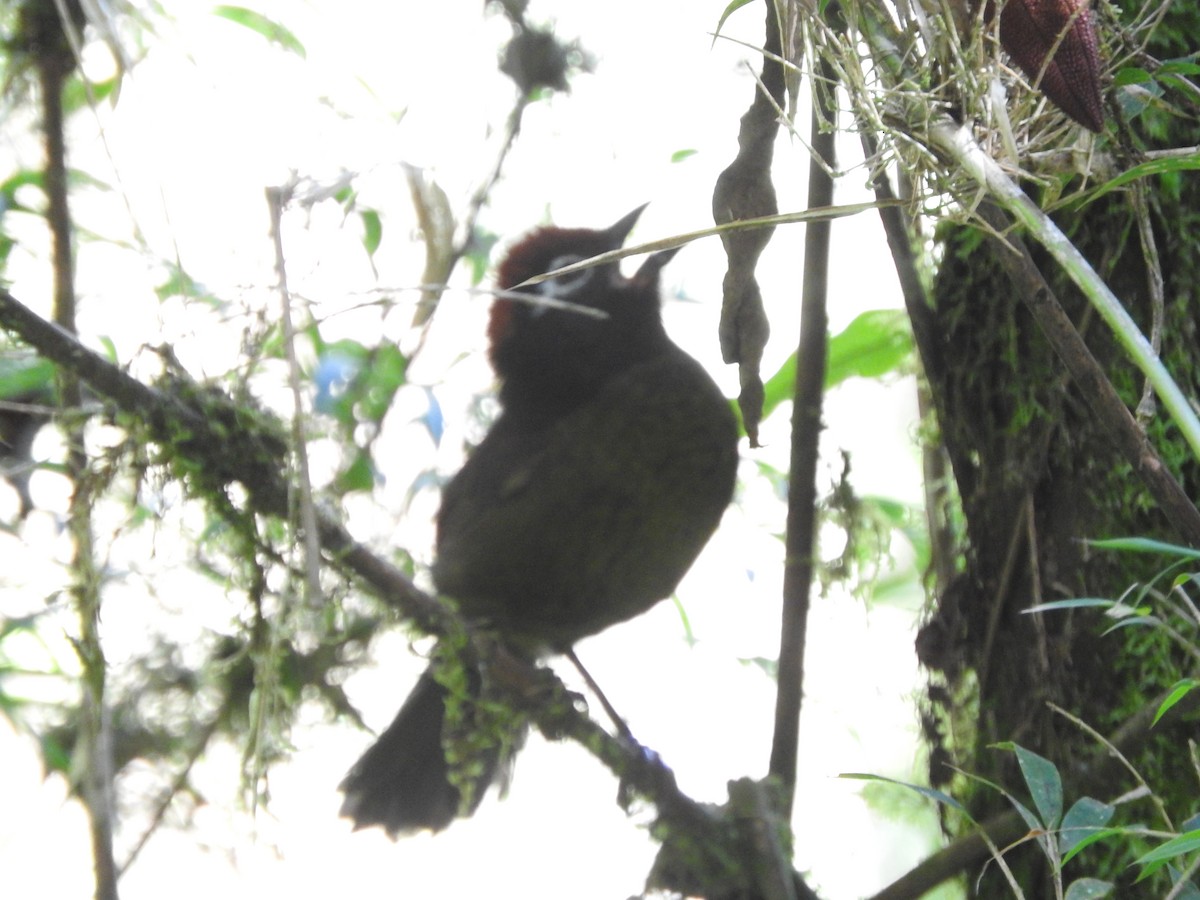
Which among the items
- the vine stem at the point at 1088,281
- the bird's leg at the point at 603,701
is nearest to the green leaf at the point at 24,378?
the bird's leg at the point at 603,701

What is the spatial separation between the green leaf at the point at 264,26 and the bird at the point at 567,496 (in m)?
0.62

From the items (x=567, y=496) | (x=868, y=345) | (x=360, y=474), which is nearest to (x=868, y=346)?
(x=868, y=345)

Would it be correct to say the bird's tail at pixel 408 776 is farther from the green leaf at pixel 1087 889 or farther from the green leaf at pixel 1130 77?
the green leaf at pixel 1130 77

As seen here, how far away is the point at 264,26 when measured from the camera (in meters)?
2.29

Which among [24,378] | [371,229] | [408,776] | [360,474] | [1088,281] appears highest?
[371,229]

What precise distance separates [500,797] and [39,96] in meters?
1.54

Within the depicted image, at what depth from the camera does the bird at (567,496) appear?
237cm

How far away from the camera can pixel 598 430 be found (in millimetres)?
2414

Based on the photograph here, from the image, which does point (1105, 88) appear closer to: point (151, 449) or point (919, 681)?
point (919, 681)

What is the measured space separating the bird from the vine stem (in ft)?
4.74

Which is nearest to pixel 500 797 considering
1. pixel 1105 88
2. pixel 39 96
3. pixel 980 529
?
pixel 980 529

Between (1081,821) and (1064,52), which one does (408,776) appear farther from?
(1064,52)

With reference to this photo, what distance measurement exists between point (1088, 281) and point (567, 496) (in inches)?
63.9

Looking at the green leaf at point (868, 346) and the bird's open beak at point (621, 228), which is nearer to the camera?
the green leaf at point (868, 346)
